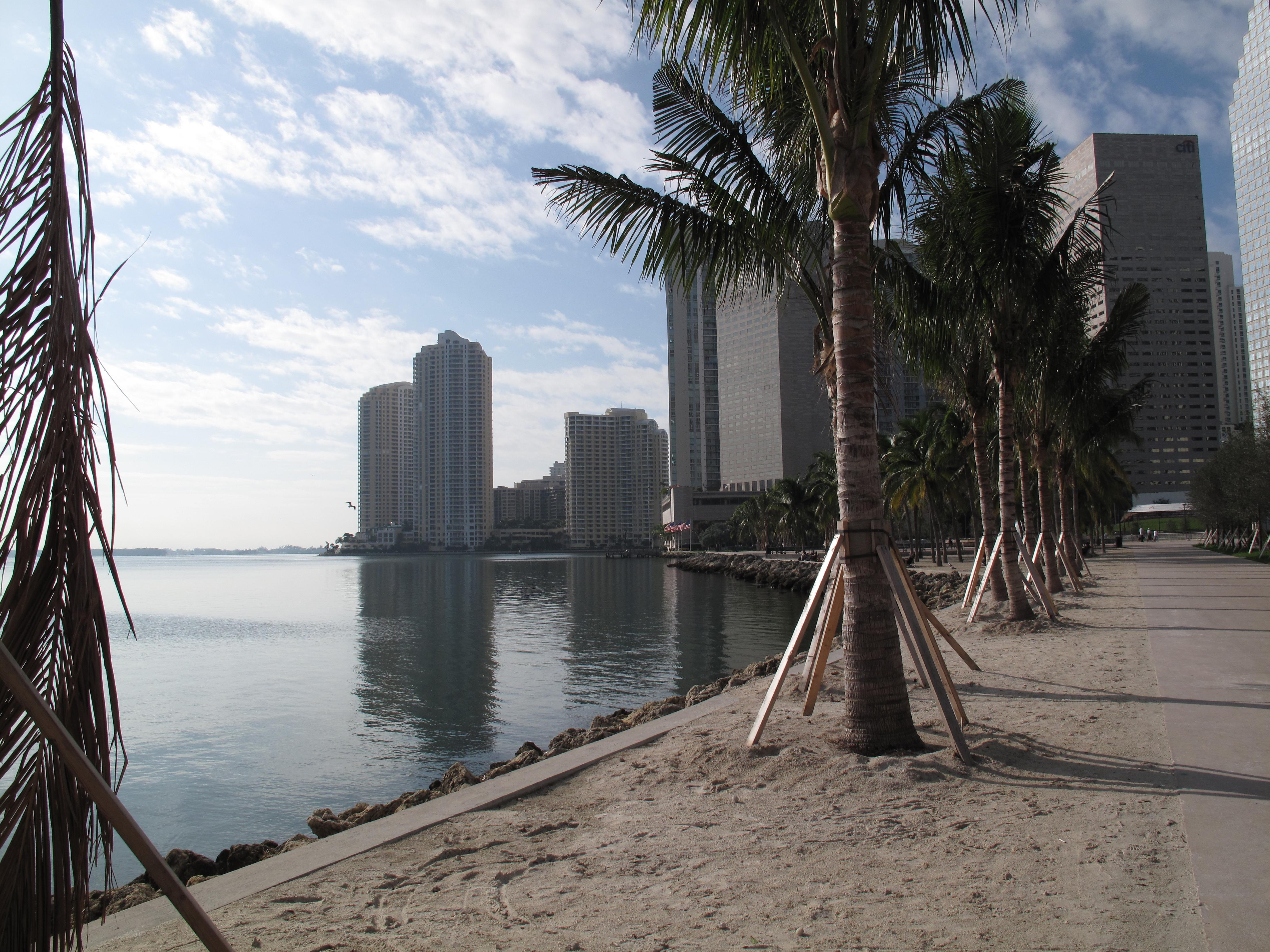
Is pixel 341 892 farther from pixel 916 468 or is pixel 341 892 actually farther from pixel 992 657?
pixel 916 468

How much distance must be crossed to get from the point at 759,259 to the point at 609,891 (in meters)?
6.54

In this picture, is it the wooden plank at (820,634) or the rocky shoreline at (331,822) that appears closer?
the rocky shoreline at (331,822)

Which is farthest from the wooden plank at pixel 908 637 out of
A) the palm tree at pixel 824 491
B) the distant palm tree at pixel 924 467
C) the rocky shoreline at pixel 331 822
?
the palm tree at pixel 824 491

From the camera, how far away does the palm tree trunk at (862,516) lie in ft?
19.1

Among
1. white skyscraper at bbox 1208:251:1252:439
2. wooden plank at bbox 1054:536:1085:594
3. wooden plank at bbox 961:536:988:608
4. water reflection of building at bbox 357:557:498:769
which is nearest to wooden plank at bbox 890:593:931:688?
water reflection of building at bbox 357:557:498:769

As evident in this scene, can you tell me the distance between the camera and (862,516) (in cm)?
602

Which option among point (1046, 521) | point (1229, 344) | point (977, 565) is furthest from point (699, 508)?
point (977, 565)

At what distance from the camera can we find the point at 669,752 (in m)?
6.30

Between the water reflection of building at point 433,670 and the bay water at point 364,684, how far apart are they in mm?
77

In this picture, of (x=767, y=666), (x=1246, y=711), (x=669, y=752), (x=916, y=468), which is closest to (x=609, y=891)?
(x=669, y=752)

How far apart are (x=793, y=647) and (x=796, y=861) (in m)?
2.58

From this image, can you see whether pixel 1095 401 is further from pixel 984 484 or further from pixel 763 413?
pixel 763 413

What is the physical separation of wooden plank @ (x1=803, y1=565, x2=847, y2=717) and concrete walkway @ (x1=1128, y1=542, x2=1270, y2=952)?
251cm

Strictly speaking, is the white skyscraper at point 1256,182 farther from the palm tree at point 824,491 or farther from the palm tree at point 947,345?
the palm tree at point 947,345
